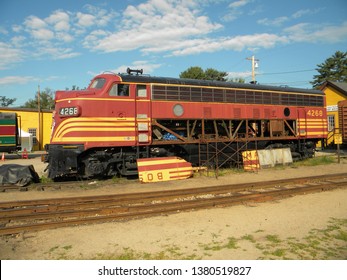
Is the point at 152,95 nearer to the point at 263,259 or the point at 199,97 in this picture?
the point at 199,97

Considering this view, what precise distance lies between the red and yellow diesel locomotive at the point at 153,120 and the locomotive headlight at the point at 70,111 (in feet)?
0.12

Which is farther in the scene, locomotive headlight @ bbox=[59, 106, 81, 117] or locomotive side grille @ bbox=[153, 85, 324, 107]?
locomotive side grille @ bbox=[153, 85, 324, 107]

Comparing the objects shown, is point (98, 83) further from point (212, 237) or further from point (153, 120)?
point (212, 237)

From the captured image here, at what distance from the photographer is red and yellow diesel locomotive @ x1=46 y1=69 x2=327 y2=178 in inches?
469

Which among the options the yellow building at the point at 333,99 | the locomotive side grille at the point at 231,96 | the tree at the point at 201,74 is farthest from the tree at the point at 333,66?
the locomotive side grille at the point at 231,96

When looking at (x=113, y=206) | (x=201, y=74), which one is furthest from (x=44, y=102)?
(x=113, y=206)

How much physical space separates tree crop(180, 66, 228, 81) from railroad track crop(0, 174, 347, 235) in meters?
54.6

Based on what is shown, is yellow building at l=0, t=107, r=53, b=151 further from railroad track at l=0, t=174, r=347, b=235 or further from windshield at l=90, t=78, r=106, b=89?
railroad track at l=0, t=174, r=347, b=235

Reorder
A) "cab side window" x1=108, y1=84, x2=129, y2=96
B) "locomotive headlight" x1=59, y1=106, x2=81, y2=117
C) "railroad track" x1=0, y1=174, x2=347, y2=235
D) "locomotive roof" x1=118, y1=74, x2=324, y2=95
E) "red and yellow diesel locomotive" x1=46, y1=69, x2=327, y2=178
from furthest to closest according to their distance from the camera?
"locomotive roof" x1=118, y1=74, x2=324, y2=95 → "cab side window" x1=108, y1=84, x2=129, y2=96 → "red and yellow diesel locomotive" x1=46, y1=69, x2=327, y2=178 → "locomotive headlight" x1=59, y1=106, x2=81, y2=117 → "railroad track" x1=0, y1=174, x2=347, y2=235

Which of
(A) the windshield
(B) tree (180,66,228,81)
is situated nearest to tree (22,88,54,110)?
(B) tree (180,66,228,81)

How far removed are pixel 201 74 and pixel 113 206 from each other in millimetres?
58239

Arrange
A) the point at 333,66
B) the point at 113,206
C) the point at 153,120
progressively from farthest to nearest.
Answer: the point at 333,66
the point at 153,120
the point at 113,206

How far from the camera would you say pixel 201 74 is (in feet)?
212

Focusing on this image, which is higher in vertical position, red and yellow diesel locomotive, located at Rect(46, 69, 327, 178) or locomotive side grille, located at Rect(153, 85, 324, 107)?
locomotive side grille, located at Rect(153, 85, 324, 107)
